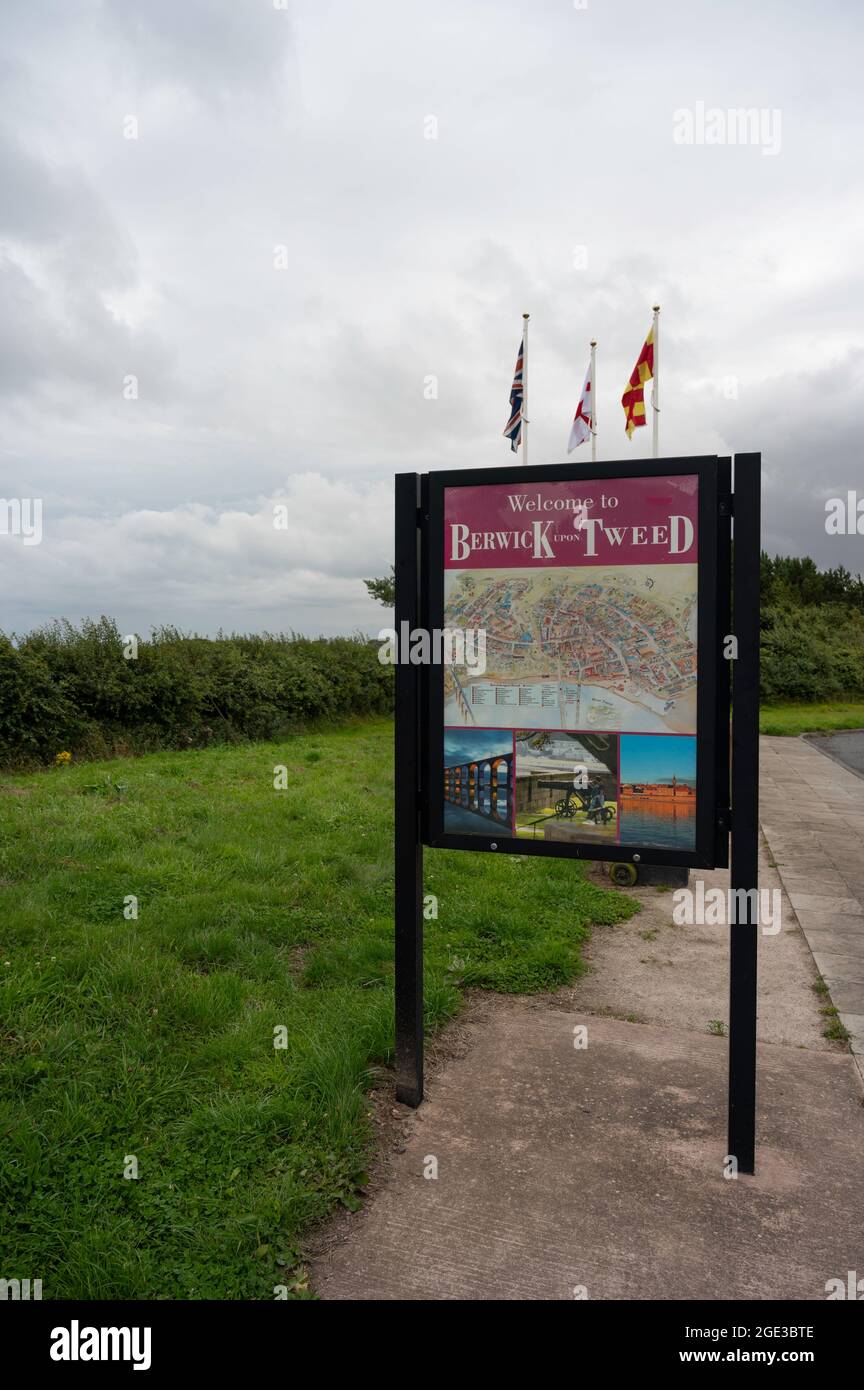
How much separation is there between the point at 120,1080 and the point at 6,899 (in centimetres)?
251

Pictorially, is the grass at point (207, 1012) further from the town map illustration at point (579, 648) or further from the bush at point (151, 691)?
the bush at point (151, 691)

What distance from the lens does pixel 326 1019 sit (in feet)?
14.2

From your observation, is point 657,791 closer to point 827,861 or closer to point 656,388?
point 827,861

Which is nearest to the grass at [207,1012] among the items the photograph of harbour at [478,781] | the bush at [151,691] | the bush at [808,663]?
the photograph of harbour at [478,781]

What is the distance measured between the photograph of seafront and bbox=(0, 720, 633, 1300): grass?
1.55 metres

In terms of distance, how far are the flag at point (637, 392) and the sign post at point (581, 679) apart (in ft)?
46.6

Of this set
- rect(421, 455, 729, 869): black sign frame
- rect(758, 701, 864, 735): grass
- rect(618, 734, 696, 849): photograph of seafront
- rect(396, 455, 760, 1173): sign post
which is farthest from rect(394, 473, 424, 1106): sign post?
rect(758, 701, 864, 735): grass

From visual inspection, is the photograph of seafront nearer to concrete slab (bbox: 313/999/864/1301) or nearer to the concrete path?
concrete slab (bbox: 313/999/864/1301)

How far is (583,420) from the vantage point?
1739 cm

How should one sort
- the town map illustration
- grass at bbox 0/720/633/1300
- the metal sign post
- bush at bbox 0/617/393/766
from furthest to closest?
bush at bbox 0/617/393/766, the town map illustration, the metal sign post, grass at bbox 0/720/633/1300

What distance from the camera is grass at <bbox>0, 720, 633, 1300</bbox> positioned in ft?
9.49
